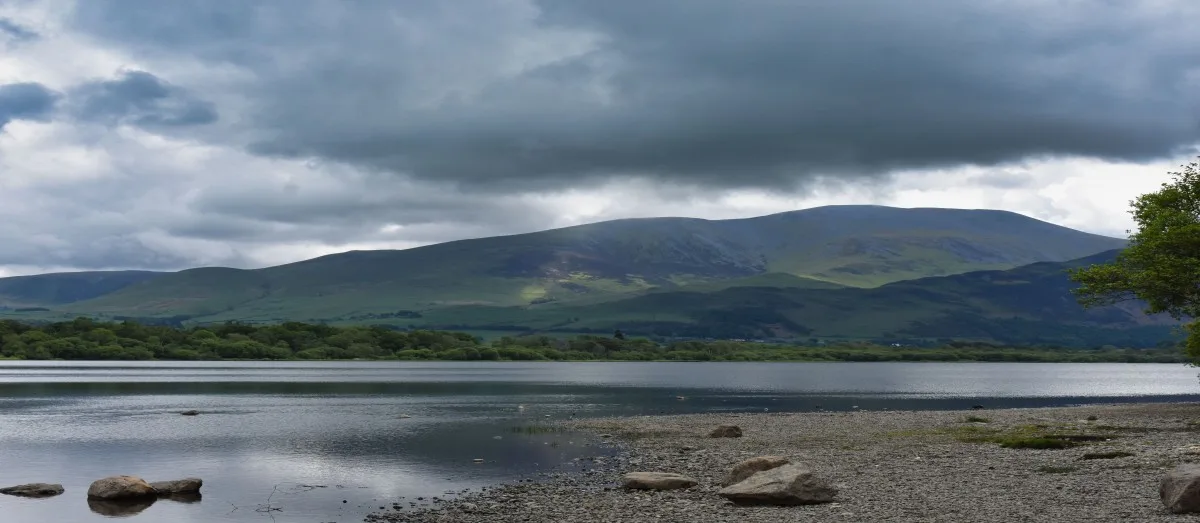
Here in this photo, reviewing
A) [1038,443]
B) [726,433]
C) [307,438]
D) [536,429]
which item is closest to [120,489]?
[307,438]

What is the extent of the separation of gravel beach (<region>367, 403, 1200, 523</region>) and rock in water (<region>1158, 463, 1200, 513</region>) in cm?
47

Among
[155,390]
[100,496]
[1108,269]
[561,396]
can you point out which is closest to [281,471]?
[100,496]

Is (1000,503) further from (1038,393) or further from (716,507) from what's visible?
(1038,393)

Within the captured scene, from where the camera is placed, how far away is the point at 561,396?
126250 mm

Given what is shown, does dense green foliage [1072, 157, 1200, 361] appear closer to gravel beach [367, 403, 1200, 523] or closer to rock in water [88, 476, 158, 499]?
gravel beach [367, 403, 1200, 523]

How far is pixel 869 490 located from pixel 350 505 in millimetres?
20200

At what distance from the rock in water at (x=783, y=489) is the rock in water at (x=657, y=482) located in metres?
3.95

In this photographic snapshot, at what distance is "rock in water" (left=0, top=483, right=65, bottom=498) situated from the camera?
42469mm

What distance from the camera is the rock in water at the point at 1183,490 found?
27.5 meters

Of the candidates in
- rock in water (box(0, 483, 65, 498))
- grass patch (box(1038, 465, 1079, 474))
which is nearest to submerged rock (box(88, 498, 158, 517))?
rock in water (box(0, 483, 65, 498))

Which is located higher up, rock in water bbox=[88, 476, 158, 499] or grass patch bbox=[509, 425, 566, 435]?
rock in water bbox=[88, 476, 158, 499]

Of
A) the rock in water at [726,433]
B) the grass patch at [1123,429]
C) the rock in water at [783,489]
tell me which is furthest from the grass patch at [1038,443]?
the rock in water at [783,489]

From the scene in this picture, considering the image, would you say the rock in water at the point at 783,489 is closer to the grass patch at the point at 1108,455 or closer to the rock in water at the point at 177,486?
the grass patch at the point at 1108,455

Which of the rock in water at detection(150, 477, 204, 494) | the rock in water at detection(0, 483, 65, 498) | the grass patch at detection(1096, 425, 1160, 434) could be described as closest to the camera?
the rock in water at detection(0, 483, 65, 498)
